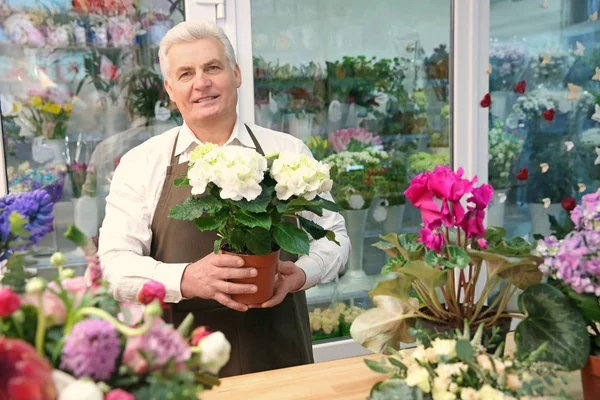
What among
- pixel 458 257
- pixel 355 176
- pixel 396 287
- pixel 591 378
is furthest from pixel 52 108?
pixel 591 378

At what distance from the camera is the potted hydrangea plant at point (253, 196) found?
1.19 meters

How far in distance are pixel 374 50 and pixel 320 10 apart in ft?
1.11

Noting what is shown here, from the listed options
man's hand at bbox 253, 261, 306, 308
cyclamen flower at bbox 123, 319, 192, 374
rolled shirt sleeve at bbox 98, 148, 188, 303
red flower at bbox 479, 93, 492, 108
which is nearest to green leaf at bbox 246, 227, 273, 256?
man's hand at bbox 253, 261, 306, 308

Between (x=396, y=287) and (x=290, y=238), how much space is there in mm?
313

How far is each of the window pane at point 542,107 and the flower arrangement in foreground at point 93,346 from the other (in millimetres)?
2752

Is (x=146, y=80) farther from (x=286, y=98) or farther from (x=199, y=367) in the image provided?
(x=199, y=367)

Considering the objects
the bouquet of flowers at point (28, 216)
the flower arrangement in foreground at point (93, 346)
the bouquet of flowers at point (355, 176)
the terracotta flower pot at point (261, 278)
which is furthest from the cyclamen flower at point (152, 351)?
the bouquet of flowers at point (355, 176)

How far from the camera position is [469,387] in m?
0.80

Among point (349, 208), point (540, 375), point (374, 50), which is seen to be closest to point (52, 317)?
point (540, 375)

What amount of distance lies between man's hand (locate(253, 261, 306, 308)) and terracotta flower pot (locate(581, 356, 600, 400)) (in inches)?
29.0

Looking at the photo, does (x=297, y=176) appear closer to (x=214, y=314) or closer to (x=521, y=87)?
(x=214, y=314)

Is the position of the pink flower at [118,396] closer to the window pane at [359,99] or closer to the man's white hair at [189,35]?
the man's white hair at [189,35]

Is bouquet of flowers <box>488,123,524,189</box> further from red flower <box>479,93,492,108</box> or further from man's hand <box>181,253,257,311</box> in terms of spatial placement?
man's hand <box>181,253,257,311</box>

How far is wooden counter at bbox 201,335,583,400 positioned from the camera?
1.06 meters
